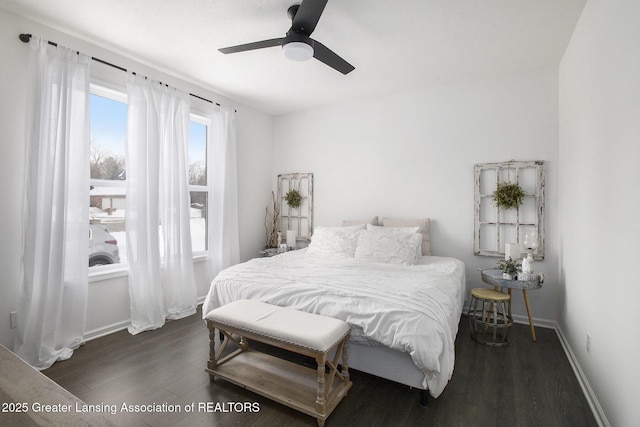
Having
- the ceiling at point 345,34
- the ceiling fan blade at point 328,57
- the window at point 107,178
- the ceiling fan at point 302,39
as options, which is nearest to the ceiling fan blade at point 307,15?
the ceiling fan at point 302,39

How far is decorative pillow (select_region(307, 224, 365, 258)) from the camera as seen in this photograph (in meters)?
3.82

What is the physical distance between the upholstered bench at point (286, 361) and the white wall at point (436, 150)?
241 centimetres

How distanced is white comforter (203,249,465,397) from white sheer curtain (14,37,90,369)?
1193 mm

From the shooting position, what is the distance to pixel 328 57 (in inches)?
103

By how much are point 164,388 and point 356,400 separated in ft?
4.43

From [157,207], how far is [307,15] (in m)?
2.47

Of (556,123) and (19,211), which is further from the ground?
(556,123)

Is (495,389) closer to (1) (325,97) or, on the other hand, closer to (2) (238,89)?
(1) (325,97)

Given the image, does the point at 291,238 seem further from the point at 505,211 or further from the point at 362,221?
the point at 505,211

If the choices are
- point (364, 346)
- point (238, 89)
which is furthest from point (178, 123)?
point (364, 346)

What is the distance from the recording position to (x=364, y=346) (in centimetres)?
224

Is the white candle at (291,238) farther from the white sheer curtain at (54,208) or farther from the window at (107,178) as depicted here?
the white sheer curtain at (54,208)

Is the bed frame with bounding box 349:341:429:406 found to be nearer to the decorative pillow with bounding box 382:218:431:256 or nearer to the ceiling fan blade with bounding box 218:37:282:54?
the decorative pillow with bounding box 382:218:431:256

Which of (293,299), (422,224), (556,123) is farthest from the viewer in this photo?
(422,224)
